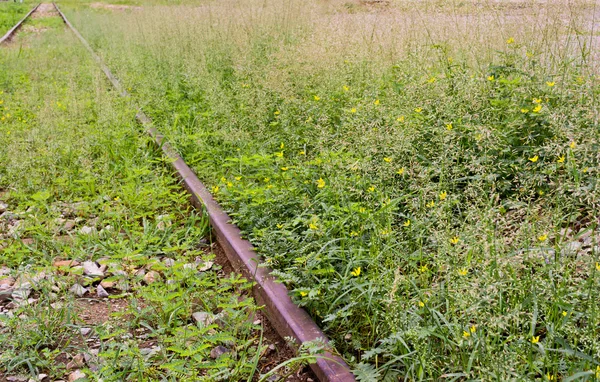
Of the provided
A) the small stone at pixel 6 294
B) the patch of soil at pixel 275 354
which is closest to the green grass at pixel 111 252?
the patch of soil at pixel 275 354

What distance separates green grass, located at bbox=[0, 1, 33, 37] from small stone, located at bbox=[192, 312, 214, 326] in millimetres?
19850

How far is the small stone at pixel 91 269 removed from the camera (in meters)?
3.96

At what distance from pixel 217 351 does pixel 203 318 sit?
1.11 ft

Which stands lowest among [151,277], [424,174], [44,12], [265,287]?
[151,277]

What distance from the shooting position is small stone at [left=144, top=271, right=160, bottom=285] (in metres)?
3.83

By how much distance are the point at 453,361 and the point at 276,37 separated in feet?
25.0

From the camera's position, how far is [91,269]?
13.2 ft

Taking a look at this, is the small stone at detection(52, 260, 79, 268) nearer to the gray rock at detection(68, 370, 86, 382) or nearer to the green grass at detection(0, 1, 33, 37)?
the gray rock at detection(68, 370, 86, 382)

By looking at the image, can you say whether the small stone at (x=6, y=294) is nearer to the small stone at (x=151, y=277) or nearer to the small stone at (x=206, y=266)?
the small stone at (x=151, y=277)

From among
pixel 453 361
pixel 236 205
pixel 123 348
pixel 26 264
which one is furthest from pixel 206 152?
pixel 453 361

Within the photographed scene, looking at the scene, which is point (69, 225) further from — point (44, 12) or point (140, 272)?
point (44, 12)

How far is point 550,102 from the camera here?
425cm

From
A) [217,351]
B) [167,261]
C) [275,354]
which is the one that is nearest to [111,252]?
[167,261]

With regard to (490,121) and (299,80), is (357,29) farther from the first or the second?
(490,121)
